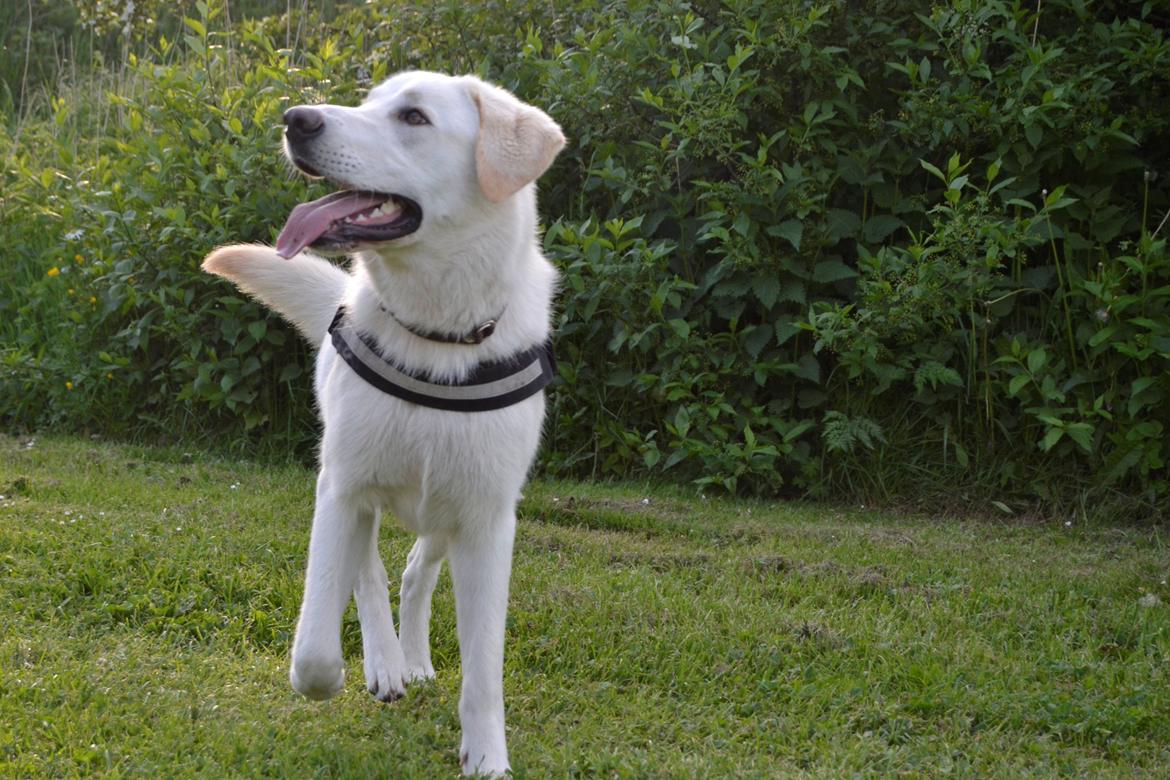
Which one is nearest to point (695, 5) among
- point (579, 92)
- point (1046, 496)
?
point (579, 92)

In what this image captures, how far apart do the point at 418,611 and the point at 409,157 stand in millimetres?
1406

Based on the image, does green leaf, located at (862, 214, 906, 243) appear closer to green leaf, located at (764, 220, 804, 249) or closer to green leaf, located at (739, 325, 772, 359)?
green leaf, located at (764, 220, 804, 249)

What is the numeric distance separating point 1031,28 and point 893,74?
0.69 m

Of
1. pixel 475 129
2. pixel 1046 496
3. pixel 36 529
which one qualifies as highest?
pixel 475 129

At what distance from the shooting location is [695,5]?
20.3 feet

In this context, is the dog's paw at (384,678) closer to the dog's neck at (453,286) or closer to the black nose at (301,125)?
the dog's neck at (453,286)

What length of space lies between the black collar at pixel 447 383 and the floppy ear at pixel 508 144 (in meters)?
0.43

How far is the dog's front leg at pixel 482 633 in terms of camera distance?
9.79ft

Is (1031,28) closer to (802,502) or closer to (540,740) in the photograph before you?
(802,502)

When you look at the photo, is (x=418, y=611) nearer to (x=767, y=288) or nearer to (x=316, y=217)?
(x=316, y=217)

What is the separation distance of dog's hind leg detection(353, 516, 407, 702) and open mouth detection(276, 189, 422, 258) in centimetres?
93

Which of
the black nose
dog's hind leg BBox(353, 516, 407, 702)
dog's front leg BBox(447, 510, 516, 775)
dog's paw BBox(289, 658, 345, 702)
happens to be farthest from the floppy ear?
dog's paw BBox(289, 658, 345, 702)

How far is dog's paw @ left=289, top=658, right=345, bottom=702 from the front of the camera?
2957 millimetres

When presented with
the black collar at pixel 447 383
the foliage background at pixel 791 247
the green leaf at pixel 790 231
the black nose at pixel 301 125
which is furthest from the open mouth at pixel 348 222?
the green leaf at pixel 790 231
